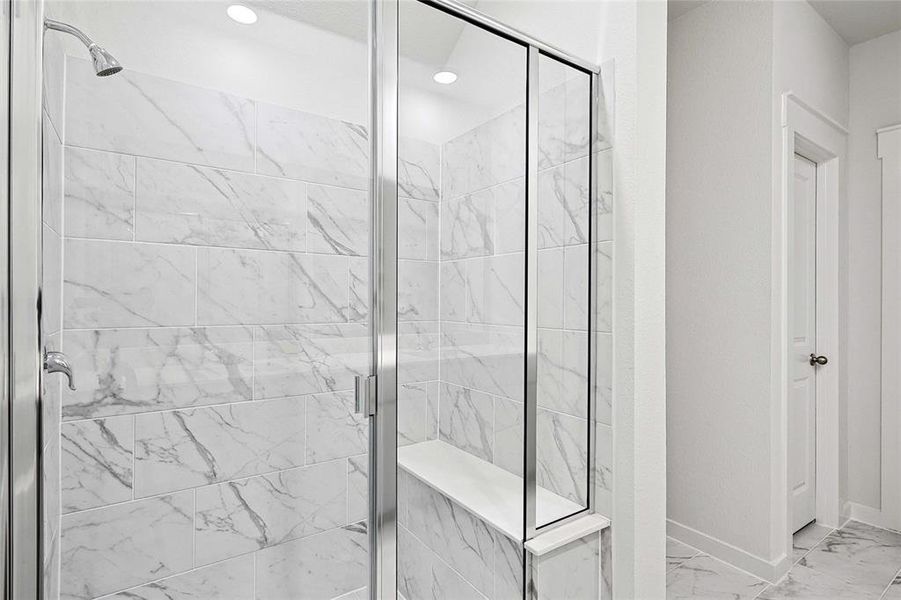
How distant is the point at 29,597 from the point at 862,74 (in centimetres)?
379

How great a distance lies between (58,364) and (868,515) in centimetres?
355

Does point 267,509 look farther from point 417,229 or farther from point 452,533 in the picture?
point 417,229

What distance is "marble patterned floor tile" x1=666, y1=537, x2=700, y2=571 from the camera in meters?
2.22

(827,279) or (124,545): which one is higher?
(827,279)

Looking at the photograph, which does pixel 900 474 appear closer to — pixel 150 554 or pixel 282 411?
pixel 282 411

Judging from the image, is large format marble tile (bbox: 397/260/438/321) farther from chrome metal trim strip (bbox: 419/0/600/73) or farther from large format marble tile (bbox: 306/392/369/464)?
chrome metal trim strip (bbox: 419/0/600/73)

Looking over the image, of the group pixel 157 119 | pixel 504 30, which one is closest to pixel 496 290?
pixel 504 30

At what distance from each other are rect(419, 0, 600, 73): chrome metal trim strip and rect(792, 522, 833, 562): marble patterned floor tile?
7.65 feet

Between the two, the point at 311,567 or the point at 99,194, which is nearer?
the point at 99,194

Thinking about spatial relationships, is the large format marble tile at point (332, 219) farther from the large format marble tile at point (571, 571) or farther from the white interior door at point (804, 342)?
the white interior door at point (804, 342)

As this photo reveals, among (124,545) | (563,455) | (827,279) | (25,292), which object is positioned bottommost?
(124,545)

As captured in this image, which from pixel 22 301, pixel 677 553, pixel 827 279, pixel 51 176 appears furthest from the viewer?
pixel 827 279

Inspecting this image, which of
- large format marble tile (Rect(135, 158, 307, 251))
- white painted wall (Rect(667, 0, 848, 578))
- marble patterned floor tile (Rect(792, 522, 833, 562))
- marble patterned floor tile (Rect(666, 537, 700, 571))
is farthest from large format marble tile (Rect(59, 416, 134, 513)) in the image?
marble patterned floor tile (Rect(792, 522, 833, 562))

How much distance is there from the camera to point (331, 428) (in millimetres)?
1381
